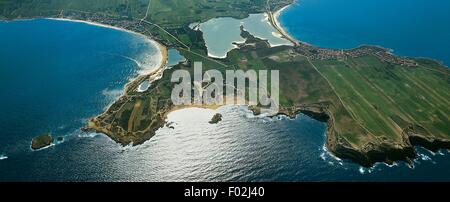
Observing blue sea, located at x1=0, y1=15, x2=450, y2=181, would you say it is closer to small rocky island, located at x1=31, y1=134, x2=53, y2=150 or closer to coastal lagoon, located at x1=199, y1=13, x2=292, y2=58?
small rocky island, located at x1=31, y1=134, x2=53, y2=150

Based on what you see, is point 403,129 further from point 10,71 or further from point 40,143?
point 10,71

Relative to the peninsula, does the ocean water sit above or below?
above

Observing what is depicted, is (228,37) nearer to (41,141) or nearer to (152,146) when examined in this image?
(152,146)

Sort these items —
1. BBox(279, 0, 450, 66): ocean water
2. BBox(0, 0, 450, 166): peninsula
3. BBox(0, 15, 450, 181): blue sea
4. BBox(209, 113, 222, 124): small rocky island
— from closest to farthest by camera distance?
BBox(0, 15, 450, 181): blue sea < BBox(0, 0, 450, 166): peninsula < BBox(209, 113, 222, 124): small rocky island < BBox(279, 0, 450, 66): ocean water

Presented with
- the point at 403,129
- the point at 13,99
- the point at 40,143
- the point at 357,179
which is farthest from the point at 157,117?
the point at 403,129

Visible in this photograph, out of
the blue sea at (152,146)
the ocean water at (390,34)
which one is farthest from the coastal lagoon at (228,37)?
the blue sea at (152,146)

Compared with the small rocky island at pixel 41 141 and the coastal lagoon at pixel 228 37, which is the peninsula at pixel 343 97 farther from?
the small rocky island at pixel 41 141

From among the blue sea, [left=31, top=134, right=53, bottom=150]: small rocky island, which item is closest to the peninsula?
the blue sea
